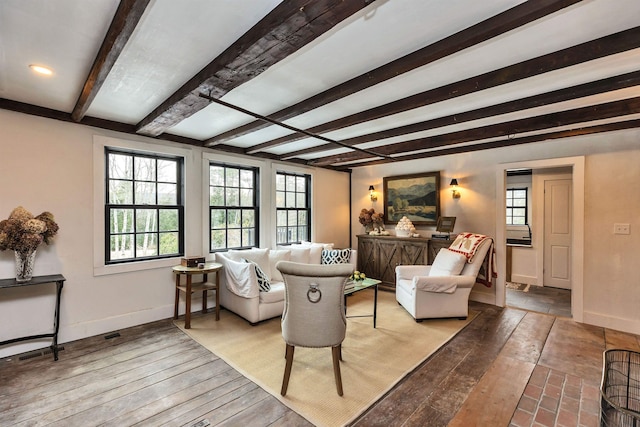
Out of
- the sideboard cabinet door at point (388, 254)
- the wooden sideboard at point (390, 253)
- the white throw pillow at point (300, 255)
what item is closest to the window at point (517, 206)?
the wooden sideboard at point (390, 253)

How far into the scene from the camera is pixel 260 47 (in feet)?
5.46

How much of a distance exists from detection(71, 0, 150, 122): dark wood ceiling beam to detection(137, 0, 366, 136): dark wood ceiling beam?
52 cm

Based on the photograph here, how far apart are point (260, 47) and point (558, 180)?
628 cm

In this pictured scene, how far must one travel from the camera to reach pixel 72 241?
3.24 metres

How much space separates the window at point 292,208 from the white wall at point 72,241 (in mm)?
1679

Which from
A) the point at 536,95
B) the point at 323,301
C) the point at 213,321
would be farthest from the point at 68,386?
the point at 536,95

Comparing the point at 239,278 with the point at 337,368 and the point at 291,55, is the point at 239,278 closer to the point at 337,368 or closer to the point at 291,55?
the point at 337,368

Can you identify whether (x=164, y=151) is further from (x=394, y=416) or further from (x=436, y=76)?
(x=394, y=416)

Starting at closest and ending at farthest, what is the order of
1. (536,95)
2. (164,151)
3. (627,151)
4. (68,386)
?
1. (68,386)
2. (536,95)
3. (627,151)
4. (164,151)

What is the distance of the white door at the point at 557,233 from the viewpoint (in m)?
5.42

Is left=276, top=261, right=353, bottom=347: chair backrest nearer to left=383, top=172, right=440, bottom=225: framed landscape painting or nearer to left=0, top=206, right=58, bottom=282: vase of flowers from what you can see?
left=0, top=206, right=58, bottom=282: vase of flowers

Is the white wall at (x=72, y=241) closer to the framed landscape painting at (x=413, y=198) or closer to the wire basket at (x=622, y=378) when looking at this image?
the framed landscape painting at (x=413, y=198)

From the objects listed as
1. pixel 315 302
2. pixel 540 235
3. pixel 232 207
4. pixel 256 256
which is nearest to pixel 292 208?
pixel 232 207

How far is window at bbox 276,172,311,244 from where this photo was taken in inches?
214
